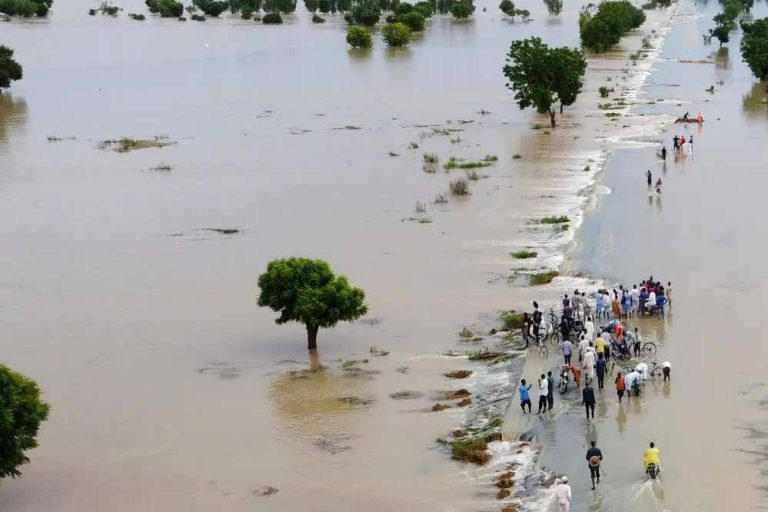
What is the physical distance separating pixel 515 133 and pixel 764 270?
26.2 m

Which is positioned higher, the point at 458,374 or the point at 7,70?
the point at 7,70

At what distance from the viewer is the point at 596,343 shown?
21.7 metres

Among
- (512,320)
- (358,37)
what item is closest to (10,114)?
(358,37)

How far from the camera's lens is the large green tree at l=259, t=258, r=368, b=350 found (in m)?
23.6

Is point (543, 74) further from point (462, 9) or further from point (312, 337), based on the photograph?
point (462, 9)

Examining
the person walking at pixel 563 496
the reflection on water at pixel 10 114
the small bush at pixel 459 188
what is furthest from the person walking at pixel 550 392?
the reflection on water at pixel 10 114

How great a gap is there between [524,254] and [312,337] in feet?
28.1

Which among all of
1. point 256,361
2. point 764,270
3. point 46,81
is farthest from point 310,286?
point 46,81

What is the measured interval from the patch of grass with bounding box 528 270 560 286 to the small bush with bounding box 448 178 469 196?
35.1ft

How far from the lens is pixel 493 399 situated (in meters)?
21.0

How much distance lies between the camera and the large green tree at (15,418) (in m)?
17.3

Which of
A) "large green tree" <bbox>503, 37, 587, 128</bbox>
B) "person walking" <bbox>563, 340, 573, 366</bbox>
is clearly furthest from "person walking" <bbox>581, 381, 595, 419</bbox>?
"large green tree" <bbox>503, 37, 587, 128</bbox>

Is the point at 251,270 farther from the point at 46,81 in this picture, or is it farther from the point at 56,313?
the point at 46,81

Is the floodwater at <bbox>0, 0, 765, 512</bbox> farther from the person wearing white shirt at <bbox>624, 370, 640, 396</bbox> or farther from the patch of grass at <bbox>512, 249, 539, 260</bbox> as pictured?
the person wearing white shirt at <bbox>624, 370, 640, 396</bbox>
